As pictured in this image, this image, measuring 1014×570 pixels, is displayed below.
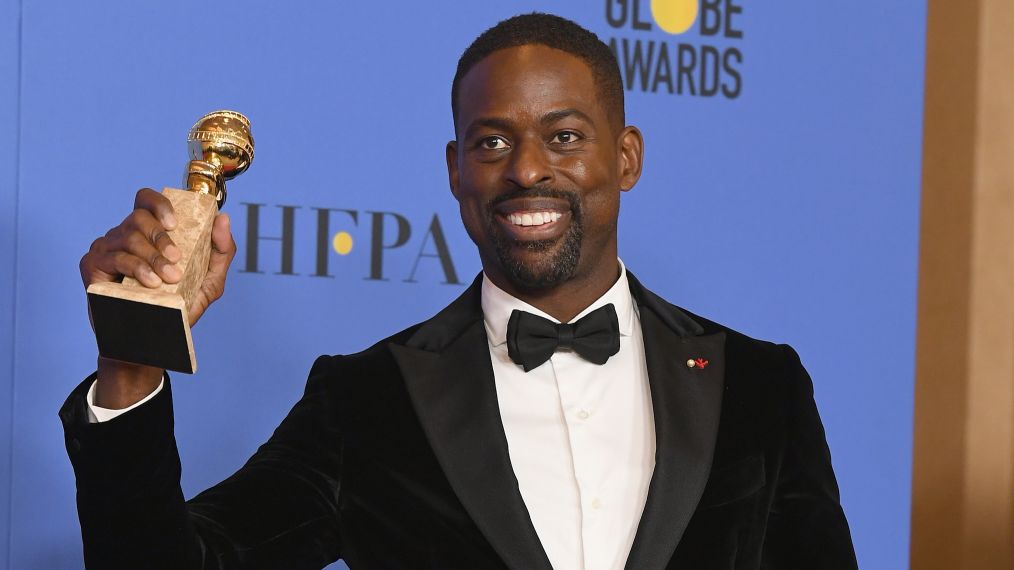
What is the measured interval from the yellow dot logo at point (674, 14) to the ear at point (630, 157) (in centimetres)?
87

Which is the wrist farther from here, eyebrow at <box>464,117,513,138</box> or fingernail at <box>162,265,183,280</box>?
eyebrow at <box>464,117,513,138</box>

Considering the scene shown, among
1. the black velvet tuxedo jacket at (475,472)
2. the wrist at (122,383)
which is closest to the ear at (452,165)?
the black velvet tuxedo jacket at (475,472)

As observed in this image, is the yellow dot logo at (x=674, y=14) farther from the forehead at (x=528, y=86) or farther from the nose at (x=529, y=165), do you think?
the nose at (x=529, y=165)

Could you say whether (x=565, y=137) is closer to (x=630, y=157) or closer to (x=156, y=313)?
(x=630, y=157)

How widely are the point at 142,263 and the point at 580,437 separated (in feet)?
2.67

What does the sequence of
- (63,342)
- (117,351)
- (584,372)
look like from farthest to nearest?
1. (63,342)
2. (584,372)
3. (117,351)

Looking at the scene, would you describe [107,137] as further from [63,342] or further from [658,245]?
[658,245]

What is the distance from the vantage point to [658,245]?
3.08 meters

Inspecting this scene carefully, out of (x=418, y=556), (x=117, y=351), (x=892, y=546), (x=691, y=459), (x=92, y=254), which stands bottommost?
(x=892, y=546)

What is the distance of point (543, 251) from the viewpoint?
2113 millimetres

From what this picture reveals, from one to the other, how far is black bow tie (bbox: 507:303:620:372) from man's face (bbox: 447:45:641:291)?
7cm

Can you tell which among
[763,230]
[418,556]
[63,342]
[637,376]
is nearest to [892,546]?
[763,230]

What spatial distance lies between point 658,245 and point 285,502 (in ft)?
4.41

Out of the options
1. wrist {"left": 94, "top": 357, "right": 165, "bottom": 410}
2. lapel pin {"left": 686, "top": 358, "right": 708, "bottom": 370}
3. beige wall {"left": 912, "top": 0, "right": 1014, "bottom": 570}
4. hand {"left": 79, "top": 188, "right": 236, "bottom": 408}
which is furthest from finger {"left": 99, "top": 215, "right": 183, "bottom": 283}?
beige wall {"left": 912, "top": 0, "right": 1014, "bottom": 570}
